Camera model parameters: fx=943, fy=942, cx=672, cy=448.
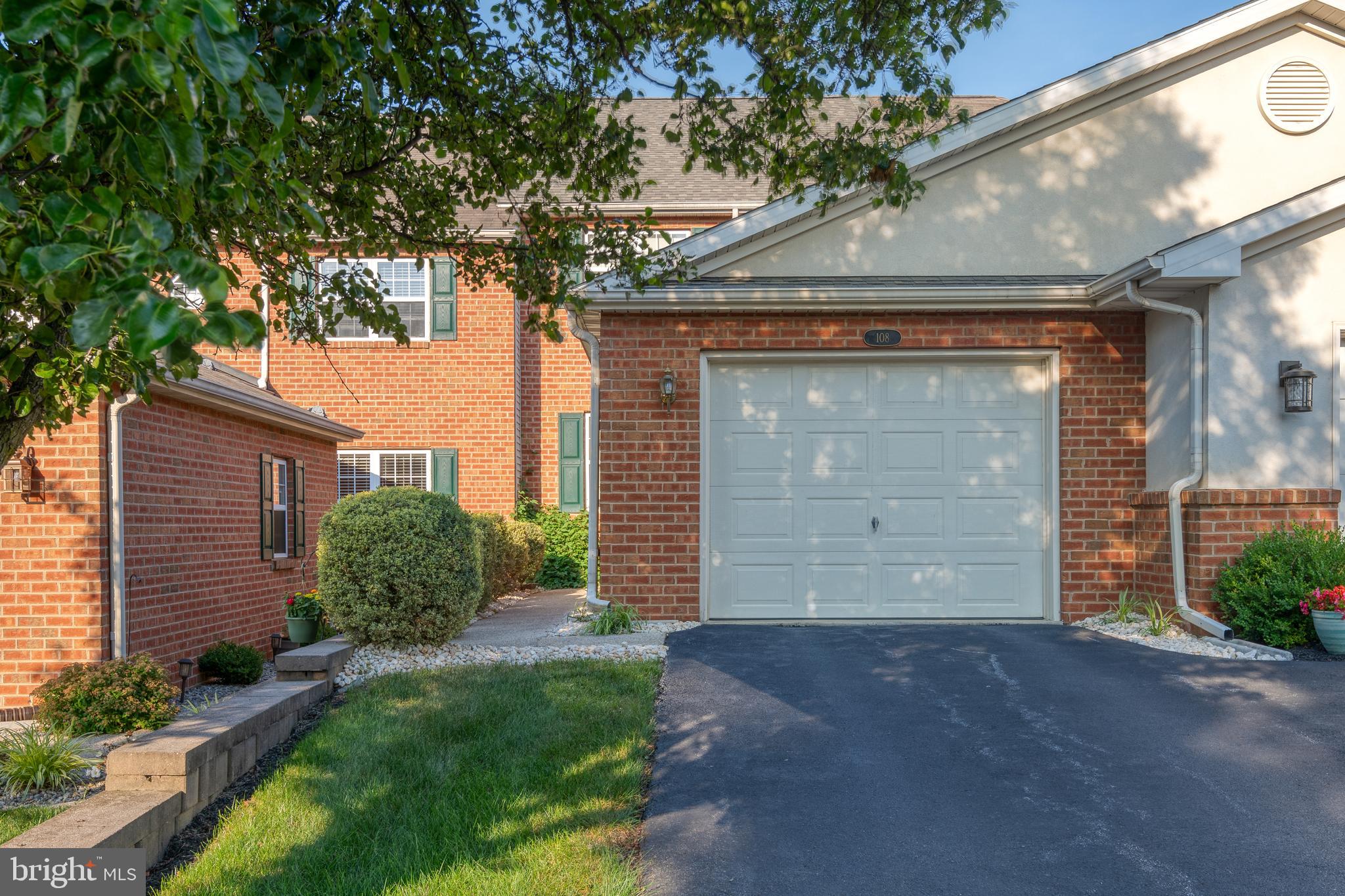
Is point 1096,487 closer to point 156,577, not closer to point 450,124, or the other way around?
point 450,124

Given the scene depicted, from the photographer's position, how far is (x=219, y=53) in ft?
5.70

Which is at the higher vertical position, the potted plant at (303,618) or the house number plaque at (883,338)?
the house number plaque at (883,338)

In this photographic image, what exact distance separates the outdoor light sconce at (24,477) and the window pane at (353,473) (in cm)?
817

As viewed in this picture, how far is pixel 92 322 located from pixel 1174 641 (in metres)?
8.25

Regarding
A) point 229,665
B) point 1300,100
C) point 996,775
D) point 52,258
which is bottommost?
point 229,665

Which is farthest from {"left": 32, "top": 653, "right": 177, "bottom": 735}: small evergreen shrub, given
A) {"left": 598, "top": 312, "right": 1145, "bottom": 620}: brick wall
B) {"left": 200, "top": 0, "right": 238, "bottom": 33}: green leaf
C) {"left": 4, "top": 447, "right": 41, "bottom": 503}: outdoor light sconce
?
{"left": 200, "top": 0, "right": 238, "bottom": 33}: green leaf

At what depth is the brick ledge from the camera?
7.93 metres

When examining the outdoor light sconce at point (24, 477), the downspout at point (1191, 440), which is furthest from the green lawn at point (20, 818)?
the downspout at point (1191, 440)

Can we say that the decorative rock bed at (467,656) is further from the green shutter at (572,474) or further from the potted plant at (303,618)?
the green shutter at (572,474)

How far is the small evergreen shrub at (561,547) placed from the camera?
53.0 feet

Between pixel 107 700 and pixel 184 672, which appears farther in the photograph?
pixel 184 672

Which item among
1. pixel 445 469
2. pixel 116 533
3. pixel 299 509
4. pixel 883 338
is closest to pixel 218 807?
pixel 116 533

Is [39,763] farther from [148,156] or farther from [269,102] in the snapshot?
[269,102]

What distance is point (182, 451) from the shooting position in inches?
372
